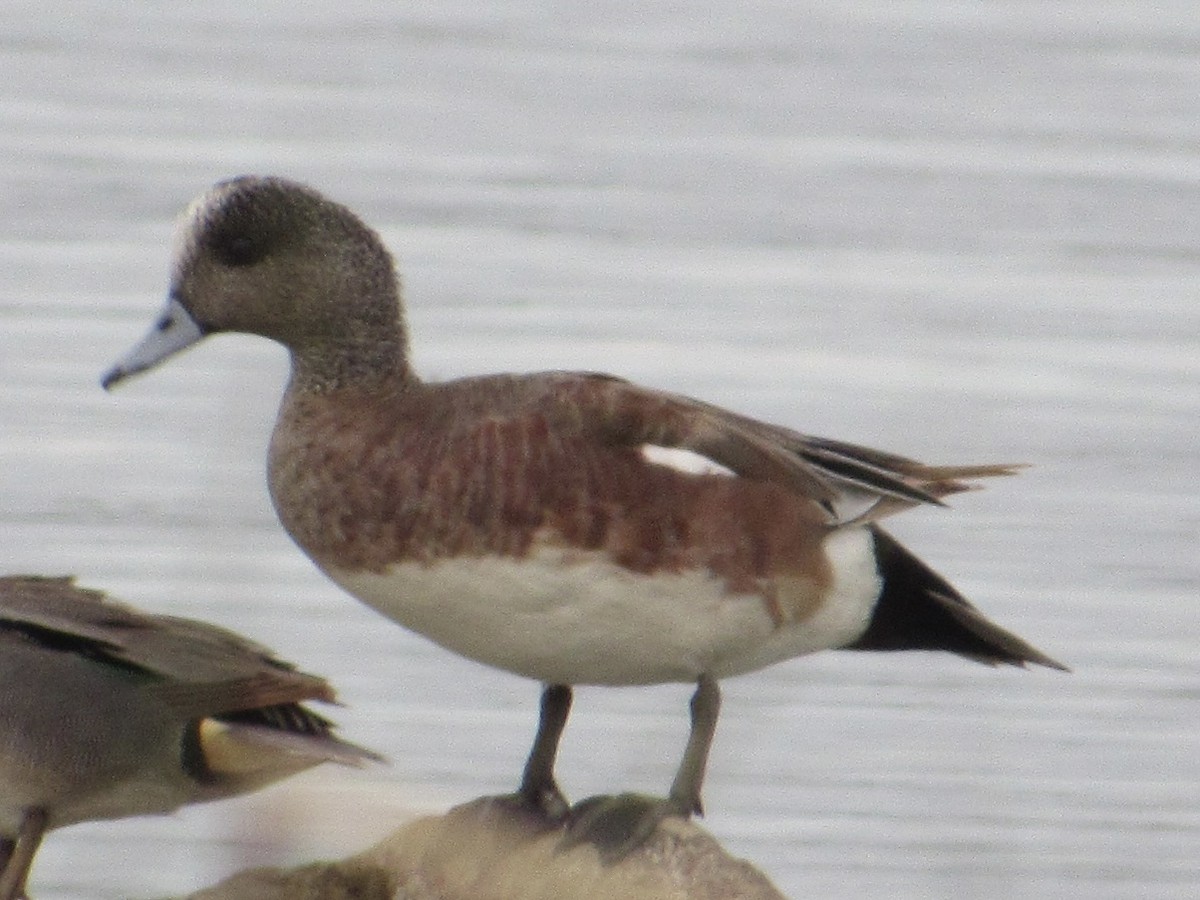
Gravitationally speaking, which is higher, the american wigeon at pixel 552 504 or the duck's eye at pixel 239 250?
the duck's eye at pixel 239 250

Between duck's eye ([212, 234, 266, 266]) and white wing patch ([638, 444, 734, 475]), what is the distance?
27.9 inches

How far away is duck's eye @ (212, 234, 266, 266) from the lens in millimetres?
4867

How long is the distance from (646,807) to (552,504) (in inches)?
18.9

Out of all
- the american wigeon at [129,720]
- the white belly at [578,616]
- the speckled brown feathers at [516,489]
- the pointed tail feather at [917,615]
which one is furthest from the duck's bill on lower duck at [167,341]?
the pointed tail feather at [917,615]

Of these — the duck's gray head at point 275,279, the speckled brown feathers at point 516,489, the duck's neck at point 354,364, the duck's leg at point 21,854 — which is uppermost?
the duck's gray head at point 275,279

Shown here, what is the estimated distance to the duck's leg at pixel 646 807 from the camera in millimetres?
4527

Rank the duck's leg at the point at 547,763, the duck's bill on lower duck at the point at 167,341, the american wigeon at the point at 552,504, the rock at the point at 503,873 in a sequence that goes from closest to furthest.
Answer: the rock at the point at 503,873 < the american wigeon at the point at 552,504 < the duck's leg at the point at 547,763 < the duck's bill on lower duck at the point at 167,341

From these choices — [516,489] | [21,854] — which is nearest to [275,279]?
[516,489]

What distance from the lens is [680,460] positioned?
4.67m

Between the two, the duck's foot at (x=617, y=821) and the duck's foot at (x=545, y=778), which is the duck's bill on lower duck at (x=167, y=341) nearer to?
the duck's foot at (x=545, y=778)

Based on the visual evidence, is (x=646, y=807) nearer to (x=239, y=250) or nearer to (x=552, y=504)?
(x=552, y=504)

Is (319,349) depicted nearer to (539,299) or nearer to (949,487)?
(949,487)

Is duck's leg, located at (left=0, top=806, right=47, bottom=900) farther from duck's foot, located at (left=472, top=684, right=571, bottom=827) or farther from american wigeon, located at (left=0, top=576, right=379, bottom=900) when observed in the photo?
duck's foot, located at (left=472, top=684, right=571, bottom=827)

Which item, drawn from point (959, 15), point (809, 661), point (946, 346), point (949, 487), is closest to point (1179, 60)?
point (959, 15)
